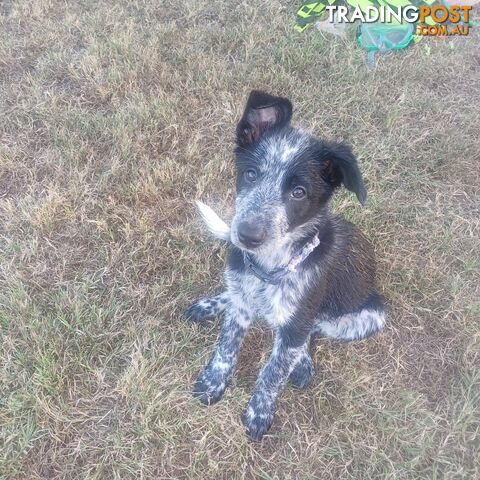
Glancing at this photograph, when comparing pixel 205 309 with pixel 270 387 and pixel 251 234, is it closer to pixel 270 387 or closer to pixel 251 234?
pixel 270 387

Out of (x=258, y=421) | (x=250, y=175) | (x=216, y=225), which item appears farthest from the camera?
(x=216, y=225)

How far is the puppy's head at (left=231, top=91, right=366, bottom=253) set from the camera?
2.37 metres

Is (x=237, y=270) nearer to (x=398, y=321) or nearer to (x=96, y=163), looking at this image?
(x=398, y=321)

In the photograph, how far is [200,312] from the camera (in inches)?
130

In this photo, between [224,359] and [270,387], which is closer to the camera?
[270,387]

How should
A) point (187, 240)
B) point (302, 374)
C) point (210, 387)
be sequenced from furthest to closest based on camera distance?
point (187, 240) → point (302, 374) → point (210, 387)

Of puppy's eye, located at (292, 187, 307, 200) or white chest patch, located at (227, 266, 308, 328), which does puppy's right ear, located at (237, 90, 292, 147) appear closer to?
puppy's eye, located at (292, 187, 307, 200)

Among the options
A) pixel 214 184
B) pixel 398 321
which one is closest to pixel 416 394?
pixel 398 321

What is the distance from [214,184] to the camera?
4.02 meters

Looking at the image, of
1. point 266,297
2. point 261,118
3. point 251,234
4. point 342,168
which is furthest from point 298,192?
point 266,297

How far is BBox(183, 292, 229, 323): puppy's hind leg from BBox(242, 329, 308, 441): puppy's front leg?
566 millimetres

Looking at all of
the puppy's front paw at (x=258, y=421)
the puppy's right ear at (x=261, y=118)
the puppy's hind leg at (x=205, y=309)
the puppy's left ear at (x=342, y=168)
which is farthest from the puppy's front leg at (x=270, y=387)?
the puppy's right ear at (x=261, y=118)

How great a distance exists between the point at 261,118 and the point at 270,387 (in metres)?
1.49

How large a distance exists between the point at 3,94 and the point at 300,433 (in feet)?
12.5
